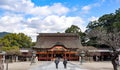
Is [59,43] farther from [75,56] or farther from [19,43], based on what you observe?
[19,43]

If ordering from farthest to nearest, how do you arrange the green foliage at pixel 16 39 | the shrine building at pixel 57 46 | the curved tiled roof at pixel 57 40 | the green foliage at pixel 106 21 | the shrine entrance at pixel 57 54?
the curved tiled roof at pixel 57 40, the green foliage at pixel 16 39, the shrine building at pixel 57 46, the shrine entrance at pixel 57 54, the green foliage at pixel 106 21

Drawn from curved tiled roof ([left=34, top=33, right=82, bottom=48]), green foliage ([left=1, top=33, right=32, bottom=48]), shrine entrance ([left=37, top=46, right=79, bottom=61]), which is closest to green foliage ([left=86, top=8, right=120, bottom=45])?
curved tiled roof ([left=34, top=33, right=82, bottom=48])

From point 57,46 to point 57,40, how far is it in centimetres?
684

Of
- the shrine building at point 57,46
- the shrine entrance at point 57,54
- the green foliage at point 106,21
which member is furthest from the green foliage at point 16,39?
the green foliage at point 106,21

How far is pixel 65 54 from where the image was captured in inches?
3339

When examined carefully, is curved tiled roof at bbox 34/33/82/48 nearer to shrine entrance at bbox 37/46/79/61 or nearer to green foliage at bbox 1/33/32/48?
shrine entrance at bbox 37/46/79/61

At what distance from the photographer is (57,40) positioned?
9206 centimetres

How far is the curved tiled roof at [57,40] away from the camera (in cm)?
8750

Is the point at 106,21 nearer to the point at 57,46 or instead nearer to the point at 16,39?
the point at 57,46

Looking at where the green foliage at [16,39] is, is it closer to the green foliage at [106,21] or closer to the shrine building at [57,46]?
the shrine building at [57,46]

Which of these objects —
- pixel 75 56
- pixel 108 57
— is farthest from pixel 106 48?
pixel 75 56

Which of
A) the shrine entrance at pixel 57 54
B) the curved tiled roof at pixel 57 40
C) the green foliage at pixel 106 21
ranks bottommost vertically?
the shrine entrance at pixel 57 54

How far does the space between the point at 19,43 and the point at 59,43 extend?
14.6 meters


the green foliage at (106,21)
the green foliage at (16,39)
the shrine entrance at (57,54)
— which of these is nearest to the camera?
the green foliage at (106,21)
